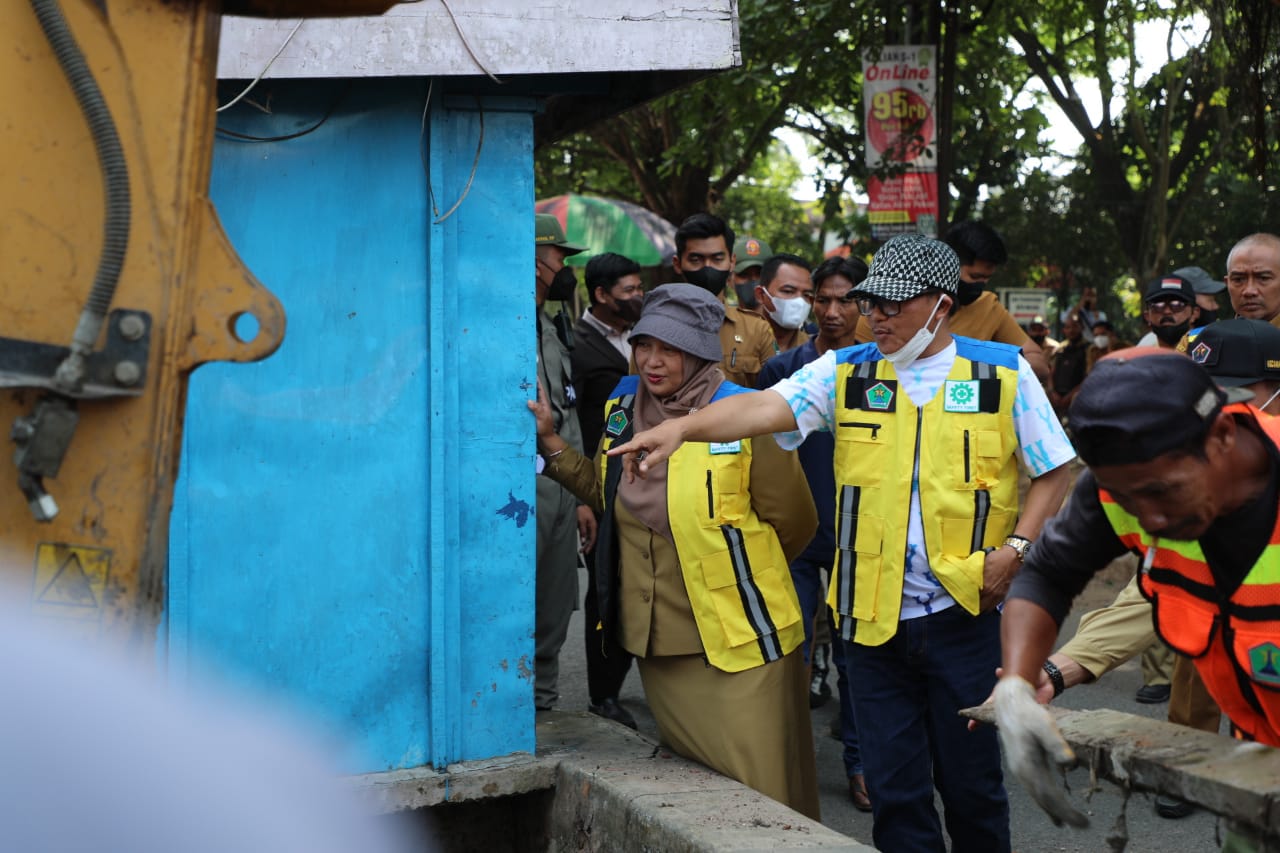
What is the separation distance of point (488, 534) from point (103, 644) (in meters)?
2.49

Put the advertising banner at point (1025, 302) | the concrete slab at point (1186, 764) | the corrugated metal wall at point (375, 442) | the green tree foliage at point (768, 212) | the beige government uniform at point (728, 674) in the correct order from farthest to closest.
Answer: the green tree foliage at point (768, 212) → the advertising banner at point (1025, 302) → the beige government uniform at point (728, 674) → the corrugated metal wall at point (375, 442) → the concrete slab at point (1186, 764)

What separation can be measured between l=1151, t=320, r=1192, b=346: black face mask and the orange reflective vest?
5.09 metres

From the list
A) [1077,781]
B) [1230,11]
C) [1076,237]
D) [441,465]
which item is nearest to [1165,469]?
[441,465]

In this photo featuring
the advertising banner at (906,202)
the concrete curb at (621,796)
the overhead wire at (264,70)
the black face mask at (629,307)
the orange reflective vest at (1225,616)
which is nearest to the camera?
the orange reflective vest at (1225,616)

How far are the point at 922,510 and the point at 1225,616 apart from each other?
1.52 m

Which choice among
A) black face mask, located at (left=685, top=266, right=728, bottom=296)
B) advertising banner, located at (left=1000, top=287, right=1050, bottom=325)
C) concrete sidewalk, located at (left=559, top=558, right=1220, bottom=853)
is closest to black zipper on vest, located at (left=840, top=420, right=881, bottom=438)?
concrete sidewalk, located at (left=559, top=558, right=1220, bottom=853)

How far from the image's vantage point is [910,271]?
13.4ft

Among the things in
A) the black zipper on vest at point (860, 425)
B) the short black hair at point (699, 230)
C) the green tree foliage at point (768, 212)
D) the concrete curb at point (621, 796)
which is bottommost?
the concrete curb at point (621, 796)

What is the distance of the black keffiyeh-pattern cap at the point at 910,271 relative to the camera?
4.06 meters

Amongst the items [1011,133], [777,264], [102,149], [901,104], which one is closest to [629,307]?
[777,264]

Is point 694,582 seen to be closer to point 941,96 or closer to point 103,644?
point 103,644

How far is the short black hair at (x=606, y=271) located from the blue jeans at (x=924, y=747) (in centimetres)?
304

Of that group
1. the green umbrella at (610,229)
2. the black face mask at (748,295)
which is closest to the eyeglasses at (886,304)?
the black face mask at (748,295)

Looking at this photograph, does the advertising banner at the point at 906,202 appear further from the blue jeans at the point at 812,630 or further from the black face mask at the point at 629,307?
the blue jeans at the point at 812,630
